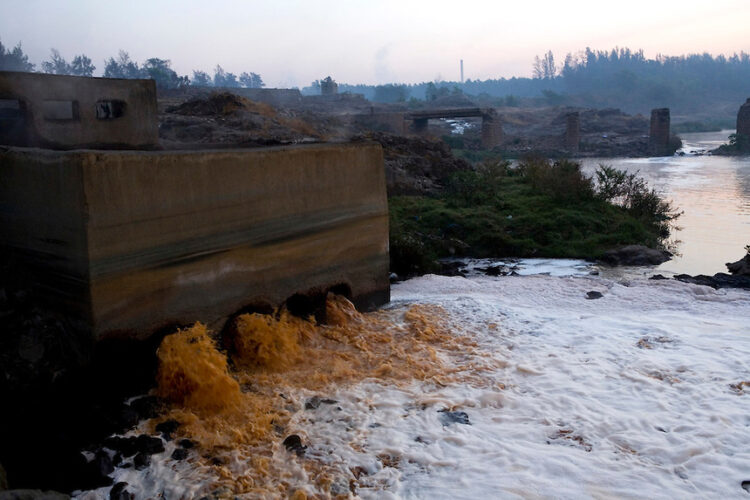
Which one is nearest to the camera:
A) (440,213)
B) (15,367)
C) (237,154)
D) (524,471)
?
(524,471)

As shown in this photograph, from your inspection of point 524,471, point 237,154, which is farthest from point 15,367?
point 524,471

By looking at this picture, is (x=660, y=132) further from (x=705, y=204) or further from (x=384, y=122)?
(x=705, y=204)

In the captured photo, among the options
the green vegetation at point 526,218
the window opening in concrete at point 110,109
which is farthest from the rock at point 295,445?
the green vegetation at point 526,218

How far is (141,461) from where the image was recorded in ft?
14.3

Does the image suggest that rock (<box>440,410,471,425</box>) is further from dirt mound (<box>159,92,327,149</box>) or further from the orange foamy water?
dirt mound (<box>159,92,327,149</box>)

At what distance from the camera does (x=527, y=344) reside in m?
6.68

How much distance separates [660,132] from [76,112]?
39.9 meters

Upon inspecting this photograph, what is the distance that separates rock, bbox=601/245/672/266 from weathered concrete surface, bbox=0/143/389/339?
6239mm

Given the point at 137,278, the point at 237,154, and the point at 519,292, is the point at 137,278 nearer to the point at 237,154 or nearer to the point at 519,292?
the point at 237,154

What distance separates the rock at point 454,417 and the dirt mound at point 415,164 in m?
11.2

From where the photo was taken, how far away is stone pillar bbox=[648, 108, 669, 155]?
1613 inches

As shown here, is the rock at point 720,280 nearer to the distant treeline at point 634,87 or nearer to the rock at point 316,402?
the rock at point 316,402

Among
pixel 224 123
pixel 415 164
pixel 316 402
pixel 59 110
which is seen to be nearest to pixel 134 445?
pixel 316 402

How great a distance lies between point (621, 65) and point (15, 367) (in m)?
156
